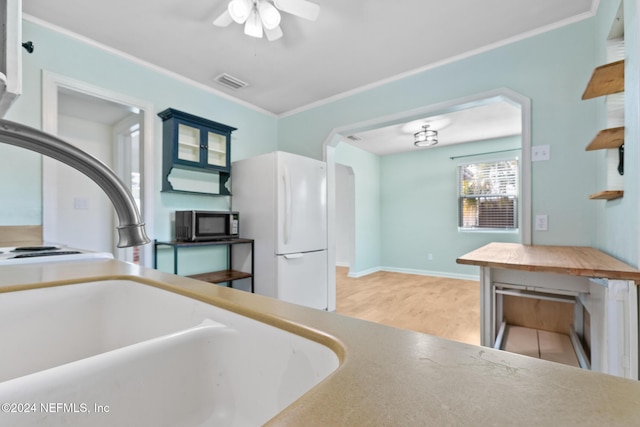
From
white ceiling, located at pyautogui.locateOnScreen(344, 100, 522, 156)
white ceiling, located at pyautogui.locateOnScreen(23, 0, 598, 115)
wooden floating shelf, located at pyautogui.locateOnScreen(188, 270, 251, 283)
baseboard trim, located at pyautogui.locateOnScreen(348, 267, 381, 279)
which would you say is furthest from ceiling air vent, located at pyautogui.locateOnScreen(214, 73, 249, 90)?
baseboard trim, located at pyautogui.locateOnScreen(348, 267, 381, 279)

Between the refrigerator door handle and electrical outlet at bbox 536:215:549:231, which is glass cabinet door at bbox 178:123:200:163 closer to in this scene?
the refrigerator door handle

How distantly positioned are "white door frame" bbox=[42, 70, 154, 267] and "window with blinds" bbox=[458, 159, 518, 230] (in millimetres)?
4727

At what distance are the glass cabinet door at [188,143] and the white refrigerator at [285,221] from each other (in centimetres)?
47

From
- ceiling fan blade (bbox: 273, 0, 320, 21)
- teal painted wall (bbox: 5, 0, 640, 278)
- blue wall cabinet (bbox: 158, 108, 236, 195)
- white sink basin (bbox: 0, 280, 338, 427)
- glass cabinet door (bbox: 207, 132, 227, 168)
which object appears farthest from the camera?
glass cabinet door (bbox: 207, 132, 227, 168)

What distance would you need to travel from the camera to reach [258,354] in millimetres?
533

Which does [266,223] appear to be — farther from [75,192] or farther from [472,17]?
[75,192]

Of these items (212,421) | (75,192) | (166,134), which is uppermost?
(166,134)

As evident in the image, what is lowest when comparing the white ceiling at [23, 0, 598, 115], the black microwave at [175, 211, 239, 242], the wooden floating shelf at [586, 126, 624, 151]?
the black microwave at [175, 211, 239, 242]

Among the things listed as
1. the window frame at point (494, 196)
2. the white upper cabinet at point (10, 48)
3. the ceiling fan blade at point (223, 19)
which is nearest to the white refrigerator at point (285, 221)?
the ceiling fan blade at point (223, 19)

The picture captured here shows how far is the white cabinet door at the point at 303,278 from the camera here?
277 centimetres

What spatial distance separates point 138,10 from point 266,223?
187 cm

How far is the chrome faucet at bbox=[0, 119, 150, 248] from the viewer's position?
450mm

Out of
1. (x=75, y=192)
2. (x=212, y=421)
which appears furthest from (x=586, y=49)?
(x=75, y=192)

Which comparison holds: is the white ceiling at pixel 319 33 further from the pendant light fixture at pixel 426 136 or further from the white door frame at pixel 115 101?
the pendant light fixture at pixel 426 136
